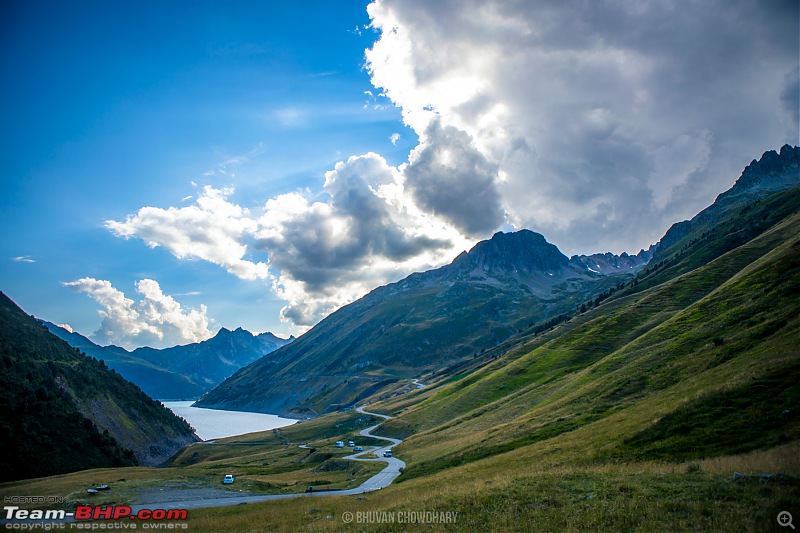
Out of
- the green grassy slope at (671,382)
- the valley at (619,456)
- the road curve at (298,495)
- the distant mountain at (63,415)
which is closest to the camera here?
the valley at (619,456)

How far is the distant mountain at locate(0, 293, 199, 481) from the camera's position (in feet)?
313

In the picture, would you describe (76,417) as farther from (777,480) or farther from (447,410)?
(777,480)

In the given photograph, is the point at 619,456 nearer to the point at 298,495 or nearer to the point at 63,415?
the point at 298,495

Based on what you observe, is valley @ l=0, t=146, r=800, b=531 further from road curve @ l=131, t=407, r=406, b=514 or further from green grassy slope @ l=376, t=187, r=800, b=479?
road curve @ l=131, t=407, r=406, b=514

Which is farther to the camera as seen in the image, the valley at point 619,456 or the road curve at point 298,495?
the road curve at point 298,495

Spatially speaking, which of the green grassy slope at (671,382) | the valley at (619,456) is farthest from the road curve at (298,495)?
the green grassy slope at (671,382)

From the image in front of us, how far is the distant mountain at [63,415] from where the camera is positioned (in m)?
95.5

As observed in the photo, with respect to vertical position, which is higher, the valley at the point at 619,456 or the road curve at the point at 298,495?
the valley at the point at 619,456

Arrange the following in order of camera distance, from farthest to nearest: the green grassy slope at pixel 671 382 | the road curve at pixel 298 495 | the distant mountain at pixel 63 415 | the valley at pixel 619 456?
1. the distant mountain at pixel 63 415
2. the road curve at pixel 298 495
3. the green grassy slope at pixel 671 382
4. the valley at pixel 619 456

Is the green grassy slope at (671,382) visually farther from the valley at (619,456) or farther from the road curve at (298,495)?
the road curve at (298,495)

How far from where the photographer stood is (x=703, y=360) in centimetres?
4981

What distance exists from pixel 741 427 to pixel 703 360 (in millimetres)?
23180

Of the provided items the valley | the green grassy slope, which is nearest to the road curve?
the valley

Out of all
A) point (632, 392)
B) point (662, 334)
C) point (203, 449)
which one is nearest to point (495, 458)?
point (632, 392)
